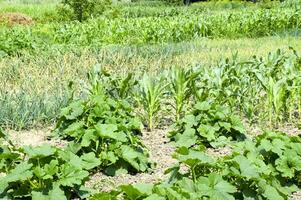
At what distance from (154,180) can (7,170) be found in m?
1.24

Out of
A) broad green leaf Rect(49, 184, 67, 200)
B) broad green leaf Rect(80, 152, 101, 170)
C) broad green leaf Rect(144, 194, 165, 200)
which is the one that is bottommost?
broad green leaf Rect(80, 152, 101, 170)

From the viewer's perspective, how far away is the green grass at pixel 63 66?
5.93 m

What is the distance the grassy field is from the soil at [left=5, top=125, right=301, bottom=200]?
0.01 metres

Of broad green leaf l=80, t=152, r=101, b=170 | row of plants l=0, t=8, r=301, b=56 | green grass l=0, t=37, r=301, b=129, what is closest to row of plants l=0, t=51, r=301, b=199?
broad green leaf l=80, t=152, r=101, b=170

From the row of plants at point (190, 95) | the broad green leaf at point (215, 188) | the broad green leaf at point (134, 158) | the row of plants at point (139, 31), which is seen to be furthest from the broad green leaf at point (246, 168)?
the row of plants at point (139, 31)

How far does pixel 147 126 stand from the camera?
596 cm

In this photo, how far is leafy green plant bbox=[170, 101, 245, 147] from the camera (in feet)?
16.5

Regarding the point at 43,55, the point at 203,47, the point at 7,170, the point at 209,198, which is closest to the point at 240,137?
the point at 209,198

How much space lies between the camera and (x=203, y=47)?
12.4 meters

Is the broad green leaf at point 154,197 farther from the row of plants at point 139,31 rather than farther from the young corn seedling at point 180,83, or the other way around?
the row of plants at point 139,31

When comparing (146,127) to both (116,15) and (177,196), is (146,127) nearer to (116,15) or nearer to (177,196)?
(177,196)

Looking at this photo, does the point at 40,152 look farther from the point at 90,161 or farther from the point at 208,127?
the point at 208,127

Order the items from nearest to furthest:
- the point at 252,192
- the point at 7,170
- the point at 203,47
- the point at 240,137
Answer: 1. the point at 252,192
2. the point at 7,170
3. the point at 240,137
4. the point at 203,47

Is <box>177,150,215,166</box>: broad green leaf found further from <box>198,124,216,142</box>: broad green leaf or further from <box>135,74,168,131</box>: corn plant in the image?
<box>135,74,168,131</box>: corn plant
